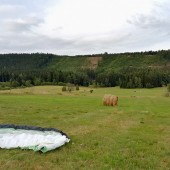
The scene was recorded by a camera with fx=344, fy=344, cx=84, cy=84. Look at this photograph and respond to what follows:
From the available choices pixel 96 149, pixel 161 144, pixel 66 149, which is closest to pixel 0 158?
pixel 66 149

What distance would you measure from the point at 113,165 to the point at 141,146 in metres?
3.13

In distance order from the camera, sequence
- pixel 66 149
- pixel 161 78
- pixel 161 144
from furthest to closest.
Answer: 1. pixel 161 78
2. pixel 161 144
3. pixel 66 149

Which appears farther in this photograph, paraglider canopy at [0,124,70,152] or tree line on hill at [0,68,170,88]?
tree line on hill at [0,68,170,88]

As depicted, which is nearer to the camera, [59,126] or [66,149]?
[66,149]

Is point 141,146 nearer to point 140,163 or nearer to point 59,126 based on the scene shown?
point 140,163

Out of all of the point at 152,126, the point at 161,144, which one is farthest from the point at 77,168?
the point at 152,126

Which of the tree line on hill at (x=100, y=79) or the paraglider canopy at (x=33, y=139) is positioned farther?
the tree line on hill at (x=100, y=79)

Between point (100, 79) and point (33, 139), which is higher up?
point (33, 139)

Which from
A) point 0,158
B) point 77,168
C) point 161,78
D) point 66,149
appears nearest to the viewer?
point 77,168

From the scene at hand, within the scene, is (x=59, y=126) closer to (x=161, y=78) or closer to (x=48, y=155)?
(x=48, y=155)

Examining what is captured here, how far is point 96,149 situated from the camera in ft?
44.4

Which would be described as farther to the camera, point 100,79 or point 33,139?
point 100,79

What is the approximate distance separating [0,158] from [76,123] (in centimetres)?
914

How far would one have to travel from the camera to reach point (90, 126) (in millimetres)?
19750
